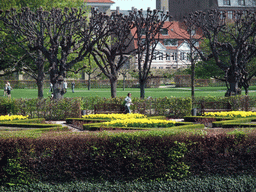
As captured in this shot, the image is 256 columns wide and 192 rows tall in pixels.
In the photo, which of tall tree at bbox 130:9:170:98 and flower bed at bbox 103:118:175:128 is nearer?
flower bed at bbox 103:118:175:128

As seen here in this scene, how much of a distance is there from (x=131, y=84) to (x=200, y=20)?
4172cm

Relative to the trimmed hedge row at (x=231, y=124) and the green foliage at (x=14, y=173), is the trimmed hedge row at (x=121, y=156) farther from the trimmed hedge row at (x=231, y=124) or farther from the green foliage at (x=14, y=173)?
the trimmed hedge row at (x=231, y=124)

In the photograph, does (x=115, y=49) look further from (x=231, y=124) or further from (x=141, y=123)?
(x=231, y=124)

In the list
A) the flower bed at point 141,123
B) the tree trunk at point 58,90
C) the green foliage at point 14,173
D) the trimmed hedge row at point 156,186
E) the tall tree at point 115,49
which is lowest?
the trimmed hedge row at point 156,186

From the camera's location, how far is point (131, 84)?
68438mm

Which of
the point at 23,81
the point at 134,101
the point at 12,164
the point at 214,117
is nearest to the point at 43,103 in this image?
the point at 134,101

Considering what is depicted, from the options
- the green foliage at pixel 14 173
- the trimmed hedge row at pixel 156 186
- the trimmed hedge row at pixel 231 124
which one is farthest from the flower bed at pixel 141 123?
the green foliage at pixel 14 173

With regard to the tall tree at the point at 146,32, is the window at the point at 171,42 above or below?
above

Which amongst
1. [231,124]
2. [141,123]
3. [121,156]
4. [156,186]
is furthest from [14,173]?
[231,124]

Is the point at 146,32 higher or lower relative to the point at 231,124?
higher

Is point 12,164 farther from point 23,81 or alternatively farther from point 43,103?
point 23,81

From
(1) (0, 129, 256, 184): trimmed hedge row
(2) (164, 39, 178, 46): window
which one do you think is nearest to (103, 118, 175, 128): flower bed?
(1) (0, 129, 256, 184): trimmed hedge row

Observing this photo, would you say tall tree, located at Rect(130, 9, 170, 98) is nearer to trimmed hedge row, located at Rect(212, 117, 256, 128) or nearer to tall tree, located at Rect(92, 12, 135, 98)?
tall tree, located at Rect(92, 12, 135, 98)

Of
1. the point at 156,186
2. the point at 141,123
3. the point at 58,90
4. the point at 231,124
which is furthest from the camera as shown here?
the point at 58,90
